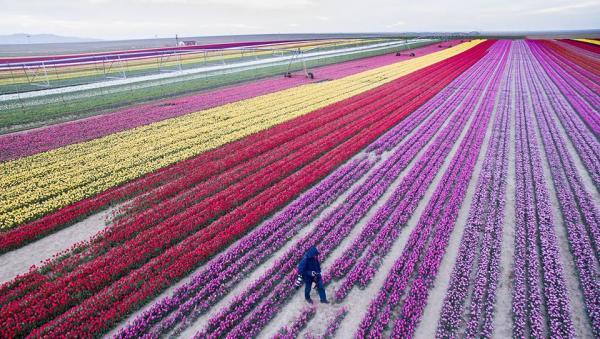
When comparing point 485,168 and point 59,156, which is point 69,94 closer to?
point 59,156

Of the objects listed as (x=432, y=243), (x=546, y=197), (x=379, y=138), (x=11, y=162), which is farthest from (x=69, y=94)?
(x=546, y=197)

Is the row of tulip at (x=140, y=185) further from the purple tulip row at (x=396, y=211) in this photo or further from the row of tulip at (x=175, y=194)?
the purple tulip row at (x=396, y=211)

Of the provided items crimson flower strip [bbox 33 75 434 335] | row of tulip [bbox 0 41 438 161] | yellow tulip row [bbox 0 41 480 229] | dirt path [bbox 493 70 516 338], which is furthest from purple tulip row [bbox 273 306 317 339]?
row of tulip [bbox 0 41 438 161]

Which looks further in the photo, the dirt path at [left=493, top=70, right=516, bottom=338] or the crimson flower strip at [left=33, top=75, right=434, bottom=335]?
the crimson flower strip at [left=33, top=75, right=434, bottom=335]

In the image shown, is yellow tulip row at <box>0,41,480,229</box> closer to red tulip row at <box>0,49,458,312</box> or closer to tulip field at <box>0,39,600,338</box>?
tulip field at <box>0,39,600,338</box>

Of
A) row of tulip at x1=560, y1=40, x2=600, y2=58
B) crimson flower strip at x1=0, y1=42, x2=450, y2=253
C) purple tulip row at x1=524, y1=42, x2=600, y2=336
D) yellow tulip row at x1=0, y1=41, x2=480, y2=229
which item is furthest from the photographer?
row of tulip at x1=560, y1=40, x2=600, y2=58
